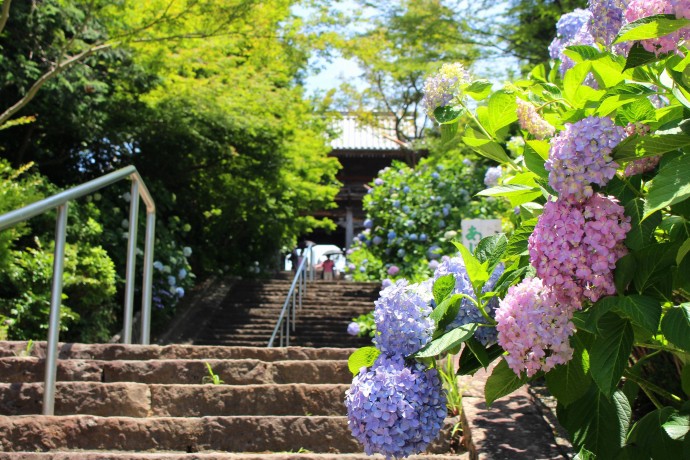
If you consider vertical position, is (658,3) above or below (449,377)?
above

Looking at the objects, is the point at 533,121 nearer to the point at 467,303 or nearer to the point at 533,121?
the point at 533,121

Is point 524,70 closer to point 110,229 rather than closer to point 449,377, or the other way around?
point 110,229

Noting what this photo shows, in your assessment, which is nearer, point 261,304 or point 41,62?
point 41,62

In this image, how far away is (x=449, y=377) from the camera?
3.06 metres

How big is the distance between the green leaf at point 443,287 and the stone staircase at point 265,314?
20.8ft

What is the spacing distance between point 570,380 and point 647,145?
48 centimetres

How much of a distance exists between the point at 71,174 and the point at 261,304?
2.95 meters

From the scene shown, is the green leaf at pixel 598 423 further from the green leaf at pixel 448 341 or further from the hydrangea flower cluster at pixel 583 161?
the hydrangea flower cluster at pixel 583 161

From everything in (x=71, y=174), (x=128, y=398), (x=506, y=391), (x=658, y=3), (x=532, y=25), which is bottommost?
(x=128, y=398)

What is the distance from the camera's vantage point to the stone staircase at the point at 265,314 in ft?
28.4

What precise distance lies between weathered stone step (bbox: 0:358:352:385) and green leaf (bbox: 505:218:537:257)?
82.3 inches

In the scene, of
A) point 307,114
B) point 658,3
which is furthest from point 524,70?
point 658,3

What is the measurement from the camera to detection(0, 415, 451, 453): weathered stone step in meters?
2.84

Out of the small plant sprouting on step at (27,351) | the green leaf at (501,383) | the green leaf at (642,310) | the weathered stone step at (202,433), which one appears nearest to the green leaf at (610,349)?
the green leaf at (642,310)
